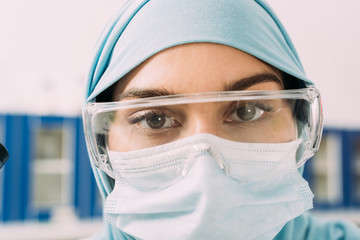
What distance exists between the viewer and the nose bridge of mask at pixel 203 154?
0.73 metres

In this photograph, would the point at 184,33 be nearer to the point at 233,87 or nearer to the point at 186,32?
the point at 186,32

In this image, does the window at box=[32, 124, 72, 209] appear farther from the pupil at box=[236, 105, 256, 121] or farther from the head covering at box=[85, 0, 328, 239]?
the pupil at box=[236, 105, 256, 121]

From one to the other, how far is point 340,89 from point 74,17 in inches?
100

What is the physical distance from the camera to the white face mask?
2.34ft

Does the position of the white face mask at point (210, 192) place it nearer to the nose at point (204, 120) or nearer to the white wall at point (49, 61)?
the nose at point (204, 120)

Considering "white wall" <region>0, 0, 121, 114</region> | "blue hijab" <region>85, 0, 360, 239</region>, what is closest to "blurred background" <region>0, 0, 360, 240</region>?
"white wall" <region>0, 0, 121, 114</region>

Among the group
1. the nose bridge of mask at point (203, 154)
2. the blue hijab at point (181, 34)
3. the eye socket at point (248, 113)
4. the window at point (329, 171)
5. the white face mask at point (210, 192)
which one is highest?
the blue hijab at point (181, 34)

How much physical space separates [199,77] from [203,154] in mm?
160

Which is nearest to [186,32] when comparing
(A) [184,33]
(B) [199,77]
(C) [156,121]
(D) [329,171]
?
(A) [184,33]

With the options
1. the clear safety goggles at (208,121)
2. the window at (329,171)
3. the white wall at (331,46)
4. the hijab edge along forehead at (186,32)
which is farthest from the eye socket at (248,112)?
the window at (329,171)

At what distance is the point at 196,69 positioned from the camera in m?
0.74

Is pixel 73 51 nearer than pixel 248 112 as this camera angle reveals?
No

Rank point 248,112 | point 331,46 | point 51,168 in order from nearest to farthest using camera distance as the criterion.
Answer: point 248,112
point 331,46
point 51,168

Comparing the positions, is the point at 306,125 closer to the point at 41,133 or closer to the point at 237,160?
the point at 237,160
